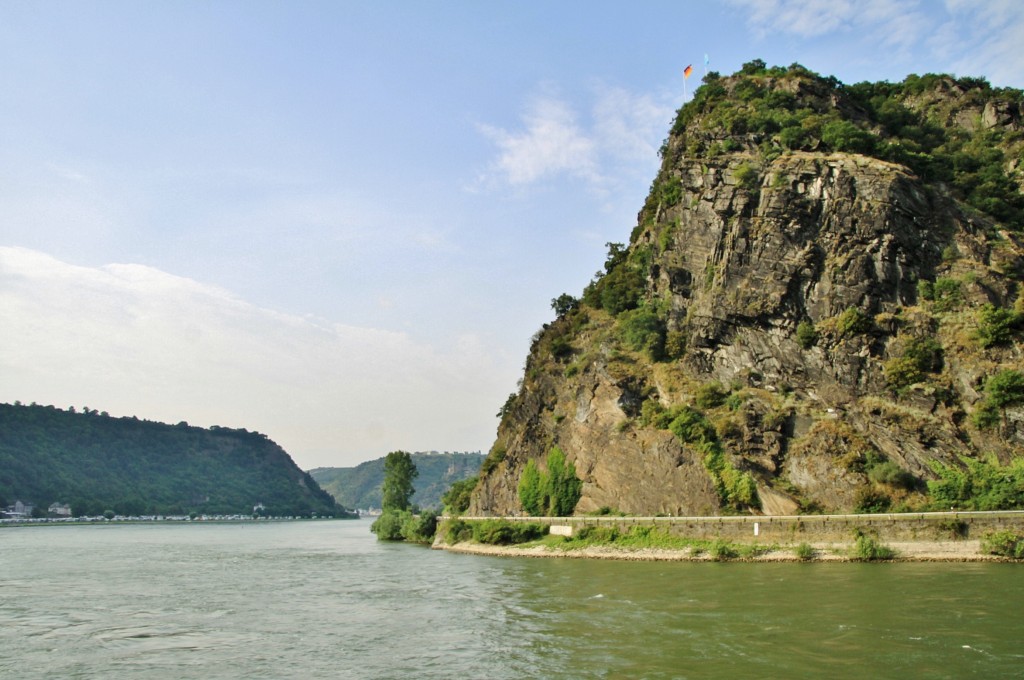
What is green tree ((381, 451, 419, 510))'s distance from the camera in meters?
116

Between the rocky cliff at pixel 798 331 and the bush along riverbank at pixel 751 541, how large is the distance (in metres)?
3.26

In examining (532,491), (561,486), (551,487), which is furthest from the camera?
(532,491)

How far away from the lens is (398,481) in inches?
4582

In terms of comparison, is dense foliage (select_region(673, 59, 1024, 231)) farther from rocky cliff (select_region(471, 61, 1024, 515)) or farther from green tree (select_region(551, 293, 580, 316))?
green tree (select_region(551, 293, 580, 316))

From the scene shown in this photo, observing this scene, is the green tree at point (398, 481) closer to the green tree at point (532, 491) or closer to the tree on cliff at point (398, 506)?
the tree on cliff at point (398, 506)

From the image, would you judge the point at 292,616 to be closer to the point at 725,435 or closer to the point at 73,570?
the point at 73,570

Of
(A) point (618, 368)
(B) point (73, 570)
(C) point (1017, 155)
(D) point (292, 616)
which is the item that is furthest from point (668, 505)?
(C) point (1017, 155)

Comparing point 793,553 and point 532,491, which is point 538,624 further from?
point 532,491

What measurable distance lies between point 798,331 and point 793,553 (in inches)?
898

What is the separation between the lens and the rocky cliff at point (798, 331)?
195ft

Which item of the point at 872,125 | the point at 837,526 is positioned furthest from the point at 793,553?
the point at 872,125

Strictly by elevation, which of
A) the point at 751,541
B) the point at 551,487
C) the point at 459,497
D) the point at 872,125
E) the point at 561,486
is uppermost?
the point at 872,125

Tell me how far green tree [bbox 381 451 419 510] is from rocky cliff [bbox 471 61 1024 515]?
27.3m

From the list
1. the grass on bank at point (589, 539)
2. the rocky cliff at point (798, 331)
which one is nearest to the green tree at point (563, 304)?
the rocky cliff at point (798, 331)
